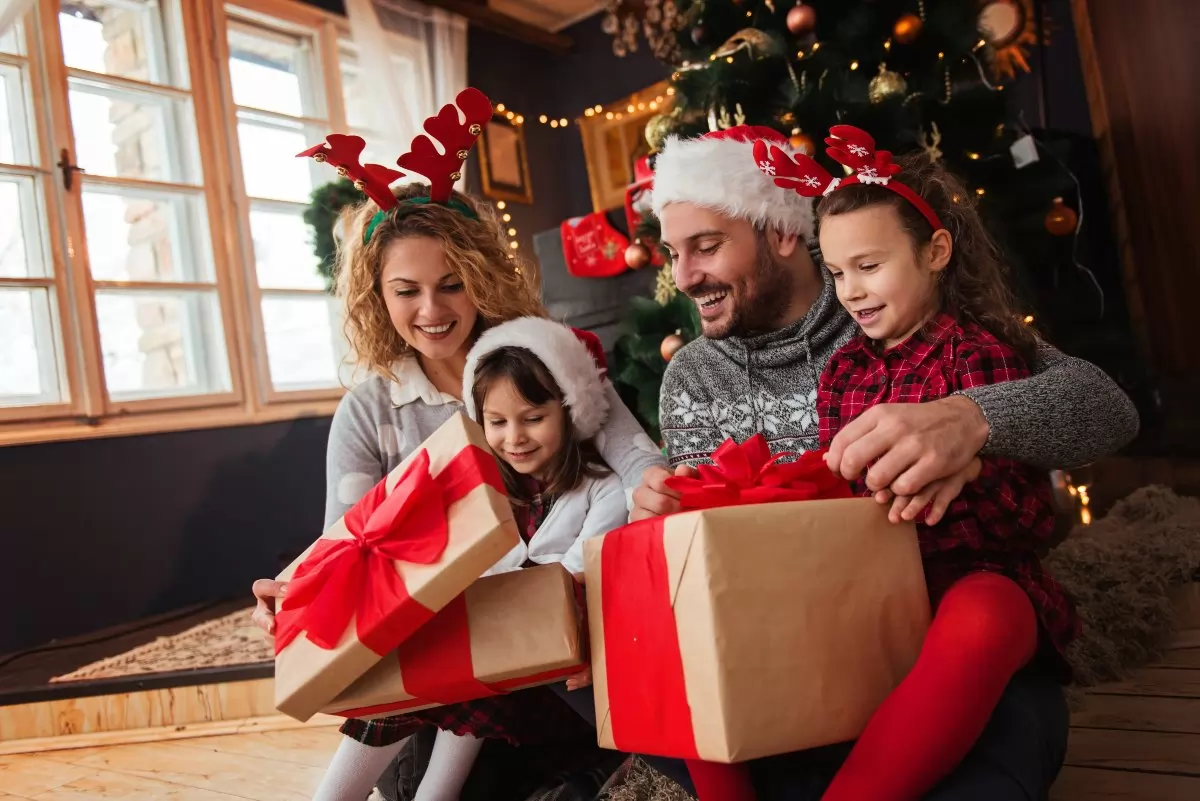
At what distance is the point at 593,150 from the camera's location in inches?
186

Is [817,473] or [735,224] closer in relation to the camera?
[817,473]

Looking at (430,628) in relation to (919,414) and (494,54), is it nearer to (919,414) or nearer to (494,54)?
(919,414)

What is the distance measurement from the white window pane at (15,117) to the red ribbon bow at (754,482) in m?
3.19

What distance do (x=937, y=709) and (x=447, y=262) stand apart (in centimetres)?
106

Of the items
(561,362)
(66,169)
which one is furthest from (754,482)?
(66,169)

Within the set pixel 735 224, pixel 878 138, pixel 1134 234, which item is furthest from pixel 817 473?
pixel 1134 234

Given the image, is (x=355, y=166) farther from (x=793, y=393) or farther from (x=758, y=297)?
(x=793, y=393)

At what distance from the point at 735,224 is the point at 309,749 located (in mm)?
1471

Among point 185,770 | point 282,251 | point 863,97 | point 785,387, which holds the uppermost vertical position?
point 282,251

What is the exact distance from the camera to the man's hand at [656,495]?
1.00 m

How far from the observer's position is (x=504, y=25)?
16.2ft

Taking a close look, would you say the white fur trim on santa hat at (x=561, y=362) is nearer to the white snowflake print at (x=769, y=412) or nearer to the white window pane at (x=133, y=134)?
the white snowflake print at (x=769, y=412)

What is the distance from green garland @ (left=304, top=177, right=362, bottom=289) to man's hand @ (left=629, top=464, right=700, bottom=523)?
2.47m

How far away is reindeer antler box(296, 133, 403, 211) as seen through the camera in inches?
56.6
